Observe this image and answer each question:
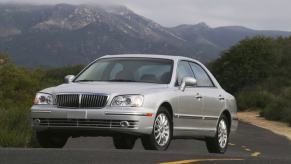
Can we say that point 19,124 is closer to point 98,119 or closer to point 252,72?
point 98,119

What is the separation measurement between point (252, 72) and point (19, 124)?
61.8 metres

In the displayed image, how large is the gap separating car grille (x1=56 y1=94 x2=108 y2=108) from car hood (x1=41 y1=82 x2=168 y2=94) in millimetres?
87

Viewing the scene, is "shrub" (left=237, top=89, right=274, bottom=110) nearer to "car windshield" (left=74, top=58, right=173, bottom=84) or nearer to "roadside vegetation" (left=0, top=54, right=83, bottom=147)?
"roadside vegetation" (left=0, top=54, right=83, bottom=147)

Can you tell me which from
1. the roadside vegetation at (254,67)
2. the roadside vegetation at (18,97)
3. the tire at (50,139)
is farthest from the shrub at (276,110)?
the tire at (50,139)

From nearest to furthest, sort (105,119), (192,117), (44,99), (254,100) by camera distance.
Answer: (105,119) < (44,99) < (192,117) < (254,100)

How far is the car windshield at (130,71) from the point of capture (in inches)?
526

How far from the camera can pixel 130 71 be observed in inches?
531

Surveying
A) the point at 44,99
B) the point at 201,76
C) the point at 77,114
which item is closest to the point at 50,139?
the point at 44,99

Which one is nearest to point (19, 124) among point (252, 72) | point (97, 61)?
point (97, 61)

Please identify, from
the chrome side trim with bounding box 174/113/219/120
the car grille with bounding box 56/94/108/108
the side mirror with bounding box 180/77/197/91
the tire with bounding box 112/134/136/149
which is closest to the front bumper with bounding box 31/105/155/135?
the car grille with bounding box 56/94/108/108

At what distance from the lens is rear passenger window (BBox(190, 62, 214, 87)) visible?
48.1 ft

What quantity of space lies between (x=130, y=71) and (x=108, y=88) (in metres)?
1.14

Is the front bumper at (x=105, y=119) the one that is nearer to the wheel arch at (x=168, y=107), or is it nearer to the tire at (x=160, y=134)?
the tire at (x=160, y=134)

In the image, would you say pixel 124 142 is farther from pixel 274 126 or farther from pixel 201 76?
pixel 274 126
